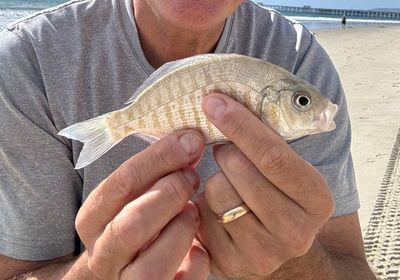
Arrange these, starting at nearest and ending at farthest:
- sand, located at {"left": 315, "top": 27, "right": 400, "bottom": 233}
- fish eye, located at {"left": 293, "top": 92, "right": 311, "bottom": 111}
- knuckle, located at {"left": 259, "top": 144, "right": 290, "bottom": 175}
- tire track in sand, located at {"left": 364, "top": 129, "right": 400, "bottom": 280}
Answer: knuckle, located at {"left": 259, "top": 144, "right": 290, "bottom": 175}
fish eye, located at {"left": 293, "top": 92, "right": 311, "bottom": 111}
tire track in sand, located at {"left": 364, "top": 129, "right": 400, "bottom": 280}
sand, located at {"left": 315, "top": 27, "right": 400, "bottom": 233}

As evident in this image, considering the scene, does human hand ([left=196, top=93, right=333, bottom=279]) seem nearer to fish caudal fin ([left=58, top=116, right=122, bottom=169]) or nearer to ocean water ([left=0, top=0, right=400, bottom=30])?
fish caudal fin ([left=58, top=116, right=122, bottom=169])

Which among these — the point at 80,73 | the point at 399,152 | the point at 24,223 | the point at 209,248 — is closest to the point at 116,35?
the point at 80,73

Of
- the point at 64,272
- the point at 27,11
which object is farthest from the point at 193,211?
the point at 27,11

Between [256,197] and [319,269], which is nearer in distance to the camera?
[256,197]

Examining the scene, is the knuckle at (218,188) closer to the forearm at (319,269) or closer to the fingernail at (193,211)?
the fingernail at (193,211)

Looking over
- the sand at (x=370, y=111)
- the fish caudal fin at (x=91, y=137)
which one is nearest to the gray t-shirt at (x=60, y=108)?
the fish caudal fin at (x=91, y=137)

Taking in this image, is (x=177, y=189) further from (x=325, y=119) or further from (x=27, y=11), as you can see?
(x=27, y=11)

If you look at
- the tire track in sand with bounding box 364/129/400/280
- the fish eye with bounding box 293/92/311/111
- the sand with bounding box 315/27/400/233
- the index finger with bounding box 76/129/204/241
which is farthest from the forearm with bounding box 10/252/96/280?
the sand with bounding box 315/27/400/233
